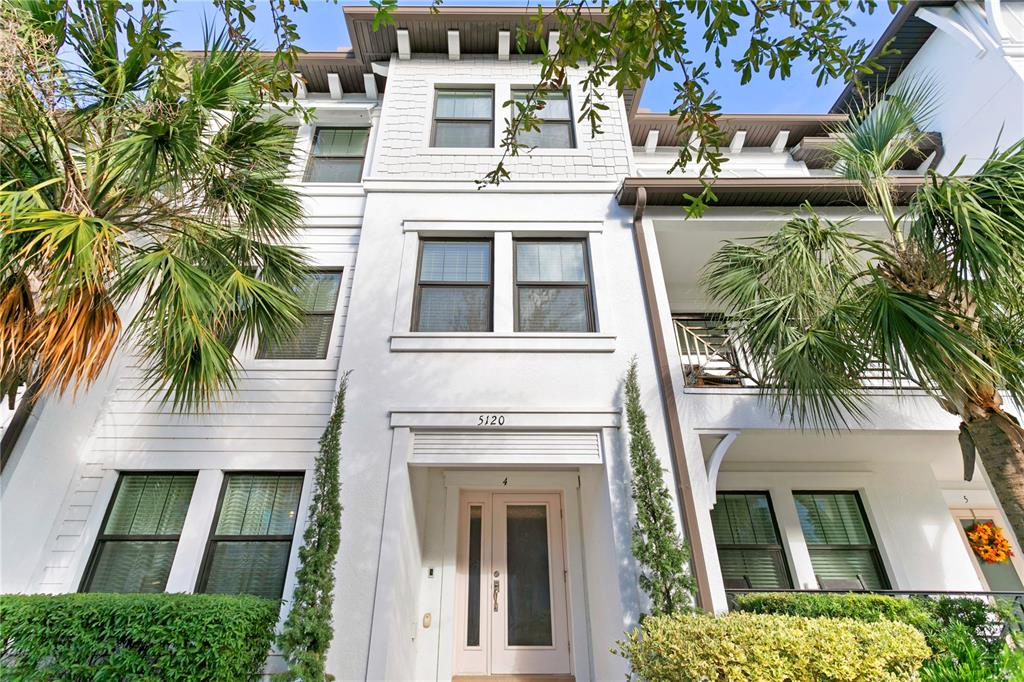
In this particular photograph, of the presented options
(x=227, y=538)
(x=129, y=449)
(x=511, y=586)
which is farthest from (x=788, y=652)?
(x=129, y=449)

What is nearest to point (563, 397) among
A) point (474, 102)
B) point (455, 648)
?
point (455, 648)

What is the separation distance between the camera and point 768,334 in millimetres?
5277

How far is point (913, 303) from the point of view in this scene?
4254mm

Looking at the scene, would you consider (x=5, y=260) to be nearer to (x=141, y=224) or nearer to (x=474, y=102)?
(x=141, y=224)

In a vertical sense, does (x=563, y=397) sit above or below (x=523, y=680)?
above

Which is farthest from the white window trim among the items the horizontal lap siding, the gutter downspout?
the horizontal lap siding

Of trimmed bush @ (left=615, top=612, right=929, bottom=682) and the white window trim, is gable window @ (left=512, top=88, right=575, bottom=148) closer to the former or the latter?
the white window trim

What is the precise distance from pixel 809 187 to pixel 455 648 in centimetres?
800

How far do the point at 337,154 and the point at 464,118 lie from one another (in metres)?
2.35

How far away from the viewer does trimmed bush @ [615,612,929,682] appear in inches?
125

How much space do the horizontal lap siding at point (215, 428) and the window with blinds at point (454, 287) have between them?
1.39m

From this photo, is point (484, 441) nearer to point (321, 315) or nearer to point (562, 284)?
point (562, 284)

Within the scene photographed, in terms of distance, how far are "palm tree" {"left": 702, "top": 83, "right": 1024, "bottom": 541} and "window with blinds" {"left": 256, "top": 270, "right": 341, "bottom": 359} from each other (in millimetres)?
5432

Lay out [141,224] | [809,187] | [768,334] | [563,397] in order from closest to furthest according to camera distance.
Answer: [141,224] < [768,334] < [563,397] < [809,187]
